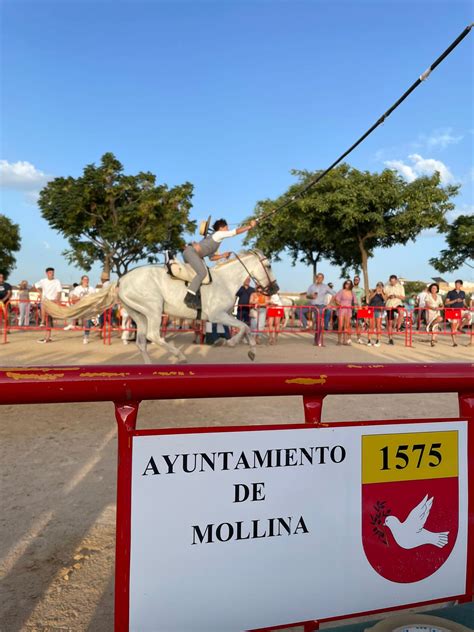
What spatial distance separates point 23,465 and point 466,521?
11.0ft

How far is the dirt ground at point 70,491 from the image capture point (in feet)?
7.26

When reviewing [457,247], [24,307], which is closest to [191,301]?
[24,307]

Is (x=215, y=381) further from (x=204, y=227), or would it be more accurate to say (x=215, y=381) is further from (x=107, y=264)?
(x=107, y=264)

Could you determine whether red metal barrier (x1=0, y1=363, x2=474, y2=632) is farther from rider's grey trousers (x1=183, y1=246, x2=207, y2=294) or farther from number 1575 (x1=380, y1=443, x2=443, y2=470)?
rider's grey trousers (x1=183, y1=246, x2=207, y2=294)

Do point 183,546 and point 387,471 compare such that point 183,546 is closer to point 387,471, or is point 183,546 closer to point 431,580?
point 387,471

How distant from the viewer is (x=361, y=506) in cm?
137

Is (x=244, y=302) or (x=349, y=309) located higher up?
(x=244, y=302)

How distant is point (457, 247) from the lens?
36.2 m

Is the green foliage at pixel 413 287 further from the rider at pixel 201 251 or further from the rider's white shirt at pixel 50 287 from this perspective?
the rider at pixel 201 251

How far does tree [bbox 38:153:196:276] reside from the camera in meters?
27.2

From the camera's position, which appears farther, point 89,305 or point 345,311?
point 345,311

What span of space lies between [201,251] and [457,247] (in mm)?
32686

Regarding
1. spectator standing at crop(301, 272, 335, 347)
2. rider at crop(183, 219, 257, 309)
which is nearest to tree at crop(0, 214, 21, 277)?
spectator standing at crop(301, 272, 335, 347)

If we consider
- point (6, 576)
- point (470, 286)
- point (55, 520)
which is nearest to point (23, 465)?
point (55, 520)
